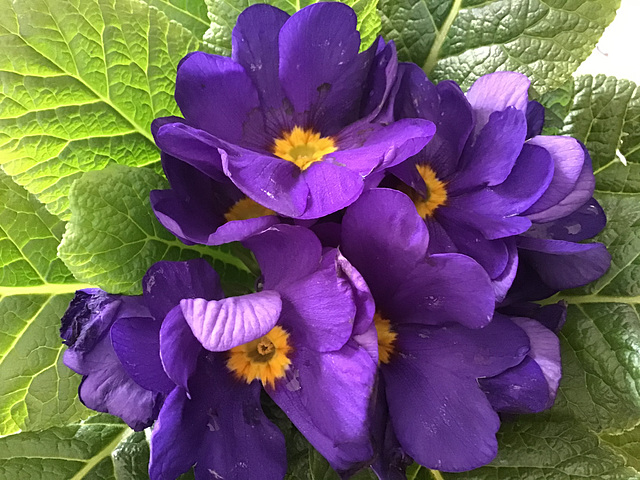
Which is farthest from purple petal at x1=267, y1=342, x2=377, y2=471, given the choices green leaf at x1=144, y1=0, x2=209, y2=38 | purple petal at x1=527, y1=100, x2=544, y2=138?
green leaf at x1=144, y1=0, x2=209, y2=38

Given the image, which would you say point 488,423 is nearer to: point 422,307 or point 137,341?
point 422,307

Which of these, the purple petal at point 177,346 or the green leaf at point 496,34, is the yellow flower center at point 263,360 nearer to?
the purple petal at point 177,346

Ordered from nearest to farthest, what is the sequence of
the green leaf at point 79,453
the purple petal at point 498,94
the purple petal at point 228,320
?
1. the purple petal at point 228,320
2. the purple petal at point 498,94
3. the green leaf at point 79,453

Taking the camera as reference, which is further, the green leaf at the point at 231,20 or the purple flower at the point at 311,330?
the green leaf at the point at 231,20

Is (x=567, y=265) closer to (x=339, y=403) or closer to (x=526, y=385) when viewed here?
(x=526, y=385)

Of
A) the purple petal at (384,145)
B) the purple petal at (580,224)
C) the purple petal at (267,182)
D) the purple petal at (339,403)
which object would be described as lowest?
the purple petal at (339,403)

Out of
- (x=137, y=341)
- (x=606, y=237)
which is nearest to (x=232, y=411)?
(x=137, y=341)

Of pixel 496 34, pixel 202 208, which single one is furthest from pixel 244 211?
pixel 496 34

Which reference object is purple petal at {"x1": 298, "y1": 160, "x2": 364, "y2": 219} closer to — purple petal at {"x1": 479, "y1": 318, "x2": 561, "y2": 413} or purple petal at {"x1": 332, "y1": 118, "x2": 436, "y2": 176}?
purple petal at {"x1": 332, "y1": 118, "x2": 436, "y2": 176}

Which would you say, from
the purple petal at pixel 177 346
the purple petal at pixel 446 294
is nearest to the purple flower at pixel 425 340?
the purple petal at pixel 446 294
